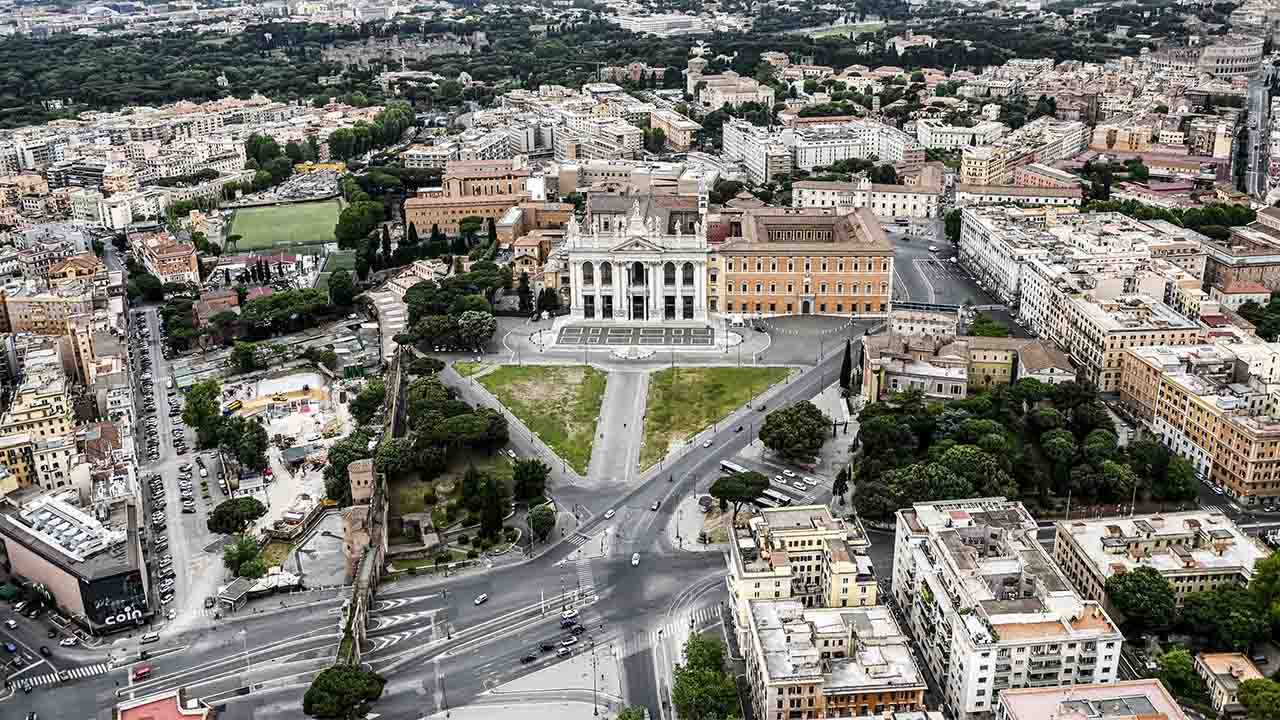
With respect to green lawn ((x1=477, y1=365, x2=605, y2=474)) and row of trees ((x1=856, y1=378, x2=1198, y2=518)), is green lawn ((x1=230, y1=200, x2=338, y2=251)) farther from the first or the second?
row of trees ((x1=856, y1=378, x2=1198, y2=518))

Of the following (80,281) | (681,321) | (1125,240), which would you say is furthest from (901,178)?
(80,281)

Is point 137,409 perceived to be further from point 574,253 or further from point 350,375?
point 574,253

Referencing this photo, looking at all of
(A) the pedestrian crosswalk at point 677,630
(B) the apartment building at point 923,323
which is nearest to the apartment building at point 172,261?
(B) the apartment building at point 923,323

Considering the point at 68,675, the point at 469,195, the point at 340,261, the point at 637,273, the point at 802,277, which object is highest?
the point at 469,195

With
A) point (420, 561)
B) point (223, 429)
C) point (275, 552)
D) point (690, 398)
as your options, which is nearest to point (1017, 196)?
point (690, 398)

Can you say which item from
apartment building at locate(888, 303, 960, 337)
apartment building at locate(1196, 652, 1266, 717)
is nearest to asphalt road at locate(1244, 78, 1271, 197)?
apartment building at locate(888, 303, 960, 337)

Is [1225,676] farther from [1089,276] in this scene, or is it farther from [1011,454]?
[1089,276]
